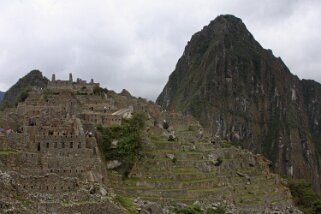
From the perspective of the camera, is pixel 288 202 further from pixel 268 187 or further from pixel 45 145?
pixel 45 145

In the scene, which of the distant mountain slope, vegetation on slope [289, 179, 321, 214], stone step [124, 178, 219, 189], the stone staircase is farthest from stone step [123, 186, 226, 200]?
the distant mountain slope

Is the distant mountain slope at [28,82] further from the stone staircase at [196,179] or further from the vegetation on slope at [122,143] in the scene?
the vegetation on slope at [122,143]

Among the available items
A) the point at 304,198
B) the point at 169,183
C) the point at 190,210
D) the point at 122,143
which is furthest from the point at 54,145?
the point at 304,198

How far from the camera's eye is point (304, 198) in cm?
6656

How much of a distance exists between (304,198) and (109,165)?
104 ft

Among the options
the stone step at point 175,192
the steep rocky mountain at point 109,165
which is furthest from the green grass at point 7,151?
the stone step at point 175,192

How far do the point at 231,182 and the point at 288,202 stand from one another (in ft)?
29.7

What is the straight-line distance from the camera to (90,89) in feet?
203

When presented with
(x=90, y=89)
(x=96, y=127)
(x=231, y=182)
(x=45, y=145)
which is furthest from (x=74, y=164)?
(x=90, y=89)

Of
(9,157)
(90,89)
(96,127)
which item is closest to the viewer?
(9,157)

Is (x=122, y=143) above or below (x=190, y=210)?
above

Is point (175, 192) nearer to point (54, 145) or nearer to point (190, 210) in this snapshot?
point (190, 210)

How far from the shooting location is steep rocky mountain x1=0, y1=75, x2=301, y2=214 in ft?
101

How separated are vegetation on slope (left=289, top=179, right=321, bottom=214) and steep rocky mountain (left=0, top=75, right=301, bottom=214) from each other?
353 centimetres
